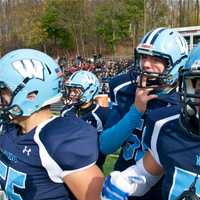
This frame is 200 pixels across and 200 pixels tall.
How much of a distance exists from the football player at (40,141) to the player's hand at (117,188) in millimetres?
103

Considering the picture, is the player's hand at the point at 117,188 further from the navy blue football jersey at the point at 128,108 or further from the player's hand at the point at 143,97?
the navy blue football jersey at the point at 128,108

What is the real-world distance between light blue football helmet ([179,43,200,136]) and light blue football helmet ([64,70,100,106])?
349 centimetres

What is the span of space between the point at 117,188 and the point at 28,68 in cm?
72

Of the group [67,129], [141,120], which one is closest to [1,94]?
[67,129]

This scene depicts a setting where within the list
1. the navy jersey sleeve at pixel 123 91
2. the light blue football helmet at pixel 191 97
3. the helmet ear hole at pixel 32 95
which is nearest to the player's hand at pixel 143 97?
the navy jersey sleeve at pixel 123 91

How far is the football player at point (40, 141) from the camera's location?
2330mm

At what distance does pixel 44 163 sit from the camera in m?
2.36

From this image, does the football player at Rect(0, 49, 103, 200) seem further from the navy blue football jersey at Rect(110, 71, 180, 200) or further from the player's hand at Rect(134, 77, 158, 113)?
the navy blue football jersey at Rect(110, 71, 180, 200)

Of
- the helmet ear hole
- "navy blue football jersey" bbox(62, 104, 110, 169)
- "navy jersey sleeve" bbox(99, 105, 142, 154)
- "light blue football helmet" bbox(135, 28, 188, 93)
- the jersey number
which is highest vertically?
"light blue football helmet" bbox(135, 28, 188, 93)

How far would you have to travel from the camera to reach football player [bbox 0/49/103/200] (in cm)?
233

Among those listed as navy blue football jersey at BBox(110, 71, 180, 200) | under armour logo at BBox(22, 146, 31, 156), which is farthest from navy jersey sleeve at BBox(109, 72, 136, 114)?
under armour logo at BBox(22, 146, 31, 156)

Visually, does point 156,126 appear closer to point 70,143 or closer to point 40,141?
point 70,143

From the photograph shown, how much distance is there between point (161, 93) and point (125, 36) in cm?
3631

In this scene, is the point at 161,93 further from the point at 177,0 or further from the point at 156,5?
the point at 177,0
